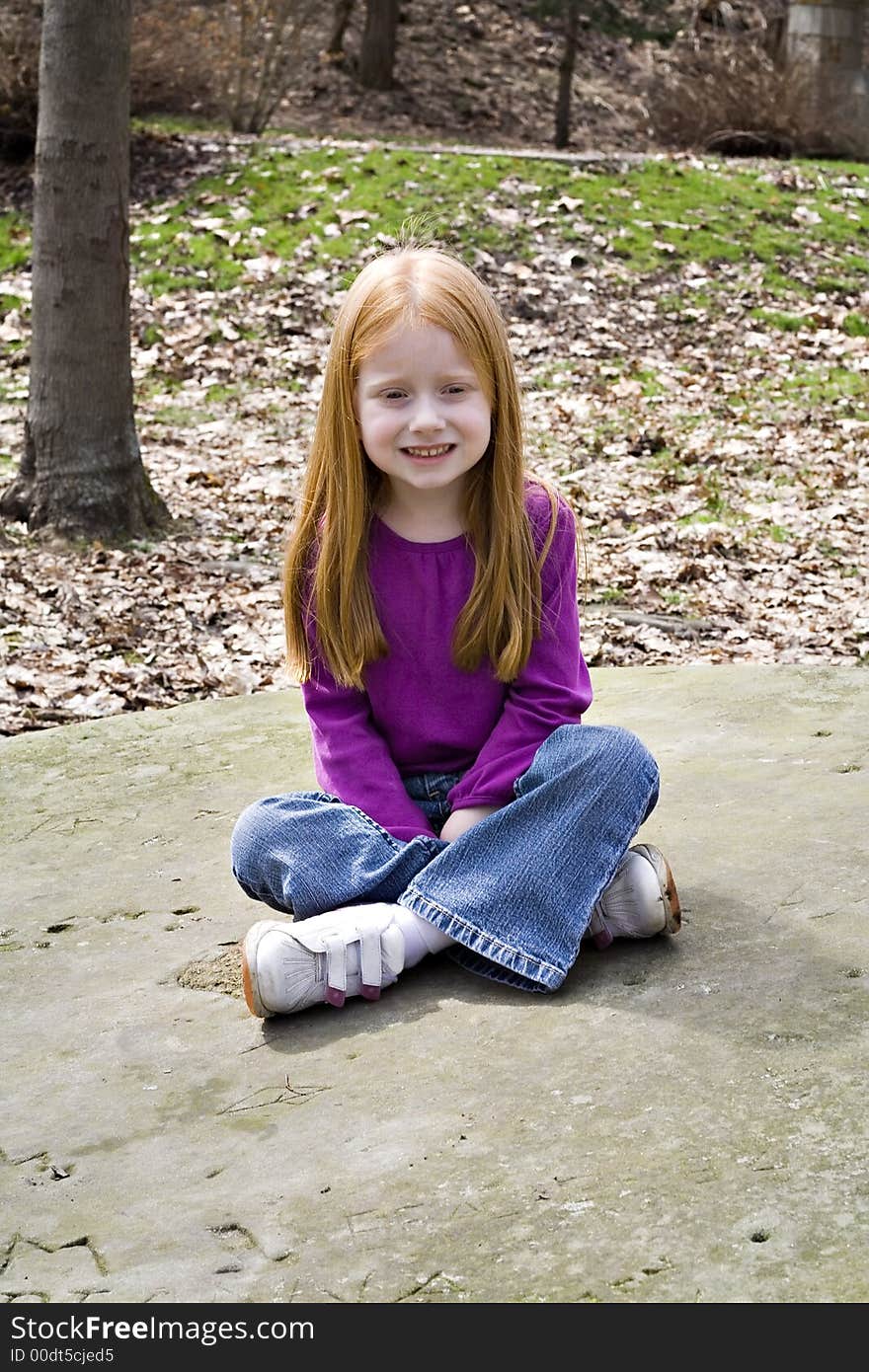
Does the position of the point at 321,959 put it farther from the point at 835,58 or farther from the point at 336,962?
the point at 835,58

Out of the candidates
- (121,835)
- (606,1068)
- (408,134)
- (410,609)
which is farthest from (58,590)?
(408,134)

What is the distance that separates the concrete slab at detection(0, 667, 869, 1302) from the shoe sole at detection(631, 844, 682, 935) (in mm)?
44

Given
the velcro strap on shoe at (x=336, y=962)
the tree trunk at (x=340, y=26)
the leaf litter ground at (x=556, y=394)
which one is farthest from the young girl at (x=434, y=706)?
the tree trunk at (x=340, y=26)

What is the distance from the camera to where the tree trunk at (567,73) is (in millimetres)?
14086

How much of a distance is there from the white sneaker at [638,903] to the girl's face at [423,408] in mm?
805

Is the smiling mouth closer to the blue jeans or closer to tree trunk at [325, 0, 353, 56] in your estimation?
the blue jeans

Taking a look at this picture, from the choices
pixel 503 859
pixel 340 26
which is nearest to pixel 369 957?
pixel 503 859

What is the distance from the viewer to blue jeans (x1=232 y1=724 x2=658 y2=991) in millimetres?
2652

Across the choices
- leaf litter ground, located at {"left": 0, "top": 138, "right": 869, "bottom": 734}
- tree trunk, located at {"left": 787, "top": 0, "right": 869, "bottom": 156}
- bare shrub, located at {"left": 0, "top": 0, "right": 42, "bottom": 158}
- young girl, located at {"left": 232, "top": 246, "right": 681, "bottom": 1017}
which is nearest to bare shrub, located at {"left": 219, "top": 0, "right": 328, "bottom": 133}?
leaf litter ground, located at {"left": 0, "top": 138, "right": 869, "bottom": 734}

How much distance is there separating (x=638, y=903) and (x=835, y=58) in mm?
13923

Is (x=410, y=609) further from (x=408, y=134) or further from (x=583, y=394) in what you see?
(x=408, y=134)

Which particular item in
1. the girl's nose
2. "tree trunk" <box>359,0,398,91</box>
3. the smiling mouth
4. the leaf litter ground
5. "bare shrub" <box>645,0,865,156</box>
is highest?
"tree trunk" <box>359,0,398,91</box>

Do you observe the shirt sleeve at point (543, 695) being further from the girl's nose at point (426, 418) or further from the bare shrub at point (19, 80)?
the bare shrub at point (19, 80)

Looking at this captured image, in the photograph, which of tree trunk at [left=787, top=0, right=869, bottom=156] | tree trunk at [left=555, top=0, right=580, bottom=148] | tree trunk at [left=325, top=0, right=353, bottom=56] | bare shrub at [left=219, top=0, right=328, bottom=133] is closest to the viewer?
bare shrub at [left=219, top=0, right=328, bottom=133]
